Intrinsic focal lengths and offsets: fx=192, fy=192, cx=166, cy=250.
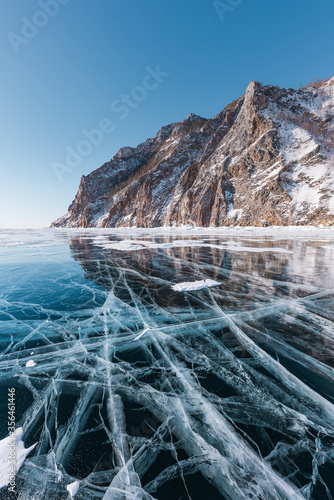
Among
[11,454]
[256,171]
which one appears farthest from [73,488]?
[256,171]

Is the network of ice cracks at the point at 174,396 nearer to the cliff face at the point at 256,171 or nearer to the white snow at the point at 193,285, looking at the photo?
the white snow at the point at 193,285

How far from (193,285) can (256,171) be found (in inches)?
1721

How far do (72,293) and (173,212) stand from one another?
54680 millimetres

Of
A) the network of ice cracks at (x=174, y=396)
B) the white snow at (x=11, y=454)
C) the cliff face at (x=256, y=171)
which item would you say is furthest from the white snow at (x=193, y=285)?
the cliff face at (x=256, y=171)

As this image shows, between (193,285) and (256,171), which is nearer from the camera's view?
(193,285)

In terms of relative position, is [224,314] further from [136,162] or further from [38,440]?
[136,162]

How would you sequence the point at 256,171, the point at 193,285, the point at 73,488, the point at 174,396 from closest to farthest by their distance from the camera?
the point at 73,488, the point at 174,396, the point at 193,285, the point at 256,171

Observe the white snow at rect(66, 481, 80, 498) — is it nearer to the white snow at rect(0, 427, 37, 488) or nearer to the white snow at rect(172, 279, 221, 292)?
the white snow at rect(0, 427, 37, 488)

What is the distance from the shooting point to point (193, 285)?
16.6 feet

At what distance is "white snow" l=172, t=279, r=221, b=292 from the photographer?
490cm

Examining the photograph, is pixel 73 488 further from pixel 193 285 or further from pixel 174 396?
pixel 193 285

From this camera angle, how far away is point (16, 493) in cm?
122

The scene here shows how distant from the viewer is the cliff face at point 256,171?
33.4m

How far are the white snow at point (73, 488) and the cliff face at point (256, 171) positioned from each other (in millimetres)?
37169
